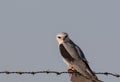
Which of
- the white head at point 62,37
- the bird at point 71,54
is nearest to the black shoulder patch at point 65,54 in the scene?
the bird at point 71,54

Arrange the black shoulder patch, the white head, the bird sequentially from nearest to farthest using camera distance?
the bird, the black shoulder patch, the white head

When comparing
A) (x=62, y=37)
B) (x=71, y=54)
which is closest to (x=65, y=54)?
(x=71, y=54)

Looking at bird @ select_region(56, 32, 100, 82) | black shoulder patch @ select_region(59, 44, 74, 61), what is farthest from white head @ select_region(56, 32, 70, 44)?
black shoulder patch @ select_region(59, 44, 74, 61)

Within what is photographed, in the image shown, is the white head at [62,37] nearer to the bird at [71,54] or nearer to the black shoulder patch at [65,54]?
the bird at [71,54]

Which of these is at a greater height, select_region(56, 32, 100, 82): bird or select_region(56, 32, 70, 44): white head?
select_region(56, 32, 70, 44): white head

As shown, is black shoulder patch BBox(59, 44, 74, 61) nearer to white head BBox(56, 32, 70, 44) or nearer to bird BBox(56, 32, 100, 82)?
bird BBox(56, 32, 100, 82)

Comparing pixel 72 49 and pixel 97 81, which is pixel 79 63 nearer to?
pixel 72 49

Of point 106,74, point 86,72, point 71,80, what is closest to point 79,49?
point 86,72

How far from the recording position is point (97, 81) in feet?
27.0

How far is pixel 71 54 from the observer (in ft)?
39.0

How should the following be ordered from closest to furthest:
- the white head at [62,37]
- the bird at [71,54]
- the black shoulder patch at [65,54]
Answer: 1. the bird at [71,54]
2. the black shoulder patch at [65,54]
3. the white head at [62,37]

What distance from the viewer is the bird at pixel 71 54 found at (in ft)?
36.6

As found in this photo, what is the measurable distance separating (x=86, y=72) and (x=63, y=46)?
2.26 m

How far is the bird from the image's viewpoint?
11.1 m
